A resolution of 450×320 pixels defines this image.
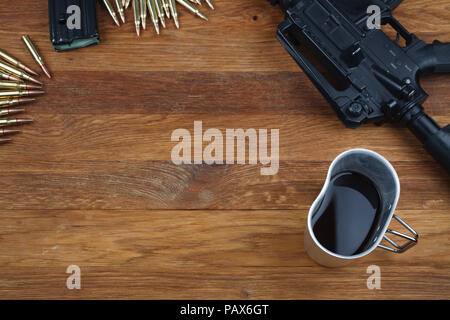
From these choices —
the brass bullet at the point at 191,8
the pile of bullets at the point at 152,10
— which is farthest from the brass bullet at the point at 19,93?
the brass bullet at the point at 191,8

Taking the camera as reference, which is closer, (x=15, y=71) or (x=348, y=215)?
(x=348, y=215)

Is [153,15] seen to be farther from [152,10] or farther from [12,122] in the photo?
[12,122]

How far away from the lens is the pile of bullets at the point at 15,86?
0.96m

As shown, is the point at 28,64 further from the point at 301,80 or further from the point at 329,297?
the point at 329,297

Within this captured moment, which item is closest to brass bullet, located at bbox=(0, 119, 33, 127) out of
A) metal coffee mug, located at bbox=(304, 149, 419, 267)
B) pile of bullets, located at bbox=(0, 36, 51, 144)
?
pile of bullets, located at bbox=(0, 36, 51, 144)

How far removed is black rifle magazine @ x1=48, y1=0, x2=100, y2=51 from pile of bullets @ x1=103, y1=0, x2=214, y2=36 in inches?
2.1

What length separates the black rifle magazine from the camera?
0.99 meters

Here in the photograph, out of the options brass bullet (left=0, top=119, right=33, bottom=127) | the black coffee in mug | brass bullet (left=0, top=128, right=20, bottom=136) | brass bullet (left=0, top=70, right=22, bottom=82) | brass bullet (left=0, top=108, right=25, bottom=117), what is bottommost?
the black coffee in mug

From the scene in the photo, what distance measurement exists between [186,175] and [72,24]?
0.45 meters

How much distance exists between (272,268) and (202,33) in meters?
0.58

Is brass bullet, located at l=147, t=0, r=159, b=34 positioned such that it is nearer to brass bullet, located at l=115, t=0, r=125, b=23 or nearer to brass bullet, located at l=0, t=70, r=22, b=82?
brass bullet, located at l=115, t=0, r=125, b=23

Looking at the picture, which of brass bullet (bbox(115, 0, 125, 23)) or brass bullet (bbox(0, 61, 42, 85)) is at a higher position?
brass bullet (bbox(115, 0, 125, 23))

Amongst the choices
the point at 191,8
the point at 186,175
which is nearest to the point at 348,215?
the point at 186,175

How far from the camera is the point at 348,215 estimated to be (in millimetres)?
818
